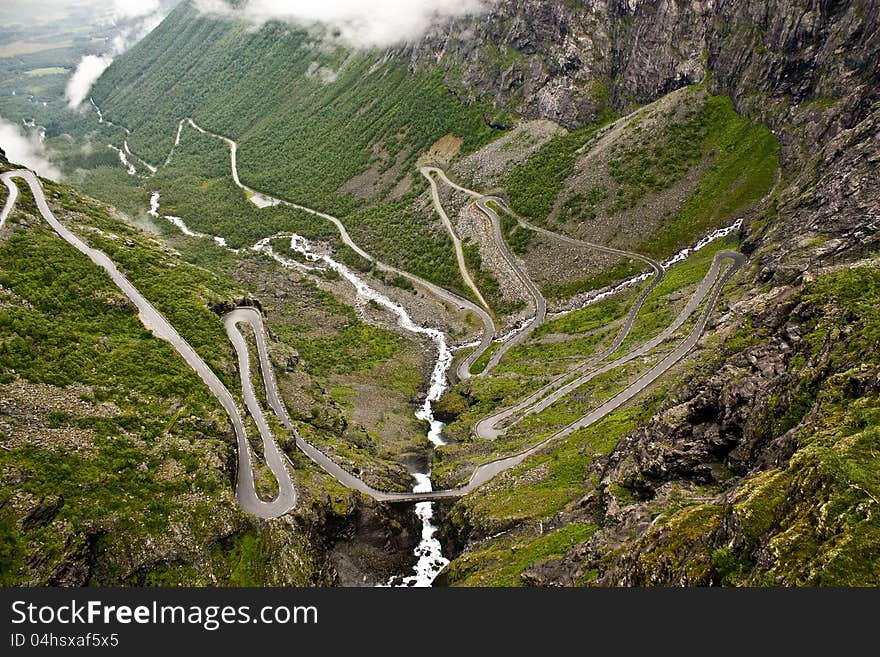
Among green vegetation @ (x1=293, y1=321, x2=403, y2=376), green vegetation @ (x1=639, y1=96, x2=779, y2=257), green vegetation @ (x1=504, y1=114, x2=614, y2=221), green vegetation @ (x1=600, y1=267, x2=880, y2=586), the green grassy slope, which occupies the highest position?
green vegetation @ (x1=504, y1=114, x2=614, y2=221)

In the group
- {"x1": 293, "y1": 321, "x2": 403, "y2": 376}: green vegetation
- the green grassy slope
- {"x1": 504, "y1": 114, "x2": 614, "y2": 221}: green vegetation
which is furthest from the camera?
{"x1": 504, "y1": 114, "x2": 614, "y2": 221}: green vegetation

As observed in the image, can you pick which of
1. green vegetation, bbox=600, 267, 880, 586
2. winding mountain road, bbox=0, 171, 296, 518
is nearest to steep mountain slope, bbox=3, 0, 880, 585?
green vegetation, bbox=600, 267, 880, 586

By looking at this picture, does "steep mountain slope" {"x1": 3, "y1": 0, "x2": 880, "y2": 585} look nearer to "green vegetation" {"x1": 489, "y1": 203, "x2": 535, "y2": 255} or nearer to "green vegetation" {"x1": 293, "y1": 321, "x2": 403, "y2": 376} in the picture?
"green vegetation" {"x1": 489, "y1": 203, "x2": 535, "y2": 255}

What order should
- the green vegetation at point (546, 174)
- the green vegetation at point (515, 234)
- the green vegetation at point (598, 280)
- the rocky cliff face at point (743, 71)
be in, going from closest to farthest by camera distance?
the rocky cliff face at point (743, 71)
the green vegetation at point (598, 280)
the green vegetation at point (515, 234)
the green vegetation at point (546, 174)

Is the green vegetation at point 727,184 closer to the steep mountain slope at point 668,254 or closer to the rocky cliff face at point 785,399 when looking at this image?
the steep mountain slope at point 668,254

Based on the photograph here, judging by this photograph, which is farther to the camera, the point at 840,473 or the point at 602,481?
the point at 602,481

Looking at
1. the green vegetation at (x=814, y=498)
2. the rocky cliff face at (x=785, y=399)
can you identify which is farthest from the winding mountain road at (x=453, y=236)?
the green vegetation at (x=814, y=498)

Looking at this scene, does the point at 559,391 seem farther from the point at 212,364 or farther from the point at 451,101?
the point at 451,101

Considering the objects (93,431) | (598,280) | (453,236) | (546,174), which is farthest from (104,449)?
(546,174)

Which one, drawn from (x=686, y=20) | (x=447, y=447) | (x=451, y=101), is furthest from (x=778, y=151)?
(x=451, y=101)

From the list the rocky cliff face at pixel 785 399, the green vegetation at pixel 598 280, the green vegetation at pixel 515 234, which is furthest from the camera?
the green vegetation at pixel 515 234

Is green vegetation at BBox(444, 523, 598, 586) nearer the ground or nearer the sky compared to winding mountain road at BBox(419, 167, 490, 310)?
nearer the ground
